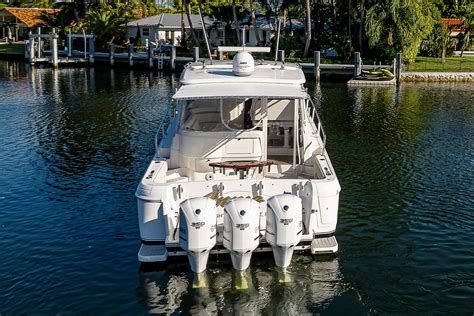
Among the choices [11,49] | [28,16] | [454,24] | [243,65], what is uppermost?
[28,16]

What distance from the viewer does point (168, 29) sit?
69.3 meters

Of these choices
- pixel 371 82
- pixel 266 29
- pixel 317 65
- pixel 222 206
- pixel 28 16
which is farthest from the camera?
pixel 28 16

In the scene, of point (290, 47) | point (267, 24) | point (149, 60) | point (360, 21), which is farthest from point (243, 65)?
point (267, 24)

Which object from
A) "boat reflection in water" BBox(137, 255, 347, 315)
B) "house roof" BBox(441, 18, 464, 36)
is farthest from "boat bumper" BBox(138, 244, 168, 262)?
"house roof" BBox(441, 18, 464, 36)

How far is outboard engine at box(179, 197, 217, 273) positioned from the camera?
10.6 m

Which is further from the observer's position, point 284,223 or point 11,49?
point 11,49

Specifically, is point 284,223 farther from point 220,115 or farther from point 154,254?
point 220,115

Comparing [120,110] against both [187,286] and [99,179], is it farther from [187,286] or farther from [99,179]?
[187,286]

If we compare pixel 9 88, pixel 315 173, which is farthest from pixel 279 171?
pixel 9 88

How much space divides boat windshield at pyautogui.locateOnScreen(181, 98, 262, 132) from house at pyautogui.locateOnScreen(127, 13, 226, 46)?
53.5 m

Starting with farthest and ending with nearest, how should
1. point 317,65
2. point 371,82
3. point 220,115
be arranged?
point 317,65, point 371,82, point 220,115

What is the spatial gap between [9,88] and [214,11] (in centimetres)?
2766

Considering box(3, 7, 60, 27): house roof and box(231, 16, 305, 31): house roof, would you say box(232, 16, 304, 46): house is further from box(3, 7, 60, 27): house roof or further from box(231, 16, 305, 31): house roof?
box(3, 7, 60, 27): house roof

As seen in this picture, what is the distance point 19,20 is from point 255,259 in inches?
3211
